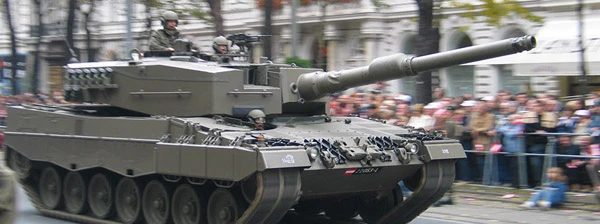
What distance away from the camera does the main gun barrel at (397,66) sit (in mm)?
11414

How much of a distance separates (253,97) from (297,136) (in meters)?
0.98

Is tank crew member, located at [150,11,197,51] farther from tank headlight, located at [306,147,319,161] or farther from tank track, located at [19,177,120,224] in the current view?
tank headlight, located at [306,147,319,161]

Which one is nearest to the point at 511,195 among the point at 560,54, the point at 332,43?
the point at 560,54

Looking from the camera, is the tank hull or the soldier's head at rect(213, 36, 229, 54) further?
the soldier's head at rect(213, 36, 229, 54)

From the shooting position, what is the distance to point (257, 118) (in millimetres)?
13023

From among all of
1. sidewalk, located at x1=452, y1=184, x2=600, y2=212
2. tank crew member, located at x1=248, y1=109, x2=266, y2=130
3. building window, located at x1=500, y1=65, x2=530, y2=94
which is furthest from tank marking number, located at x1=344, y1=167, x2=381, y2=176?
building window, located at x1=500, y1=65, x2=530, y2=94

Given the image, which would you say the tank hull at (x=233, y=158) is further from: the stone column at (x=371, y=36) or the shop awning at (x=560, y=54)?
the stone column at (x=371, y=36)

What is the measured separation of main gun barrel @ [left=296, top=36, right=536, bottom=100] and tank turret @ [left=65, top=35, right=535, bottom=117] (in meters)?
0.01

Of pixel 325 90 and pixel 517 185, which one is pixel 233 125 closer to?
pixel 325 90

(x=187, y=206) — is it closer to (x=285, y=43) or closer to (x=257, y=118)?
(x=257, y=118)

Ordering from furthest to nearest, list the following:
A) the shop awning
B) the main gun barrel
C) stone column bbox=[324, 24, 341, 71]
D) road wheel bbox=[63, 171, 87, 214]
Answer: stone column bbox=[324, 24, 341, 71] < the shop awning < road wheel bbox=[63, 171, 87, 214] < the main gun barrel

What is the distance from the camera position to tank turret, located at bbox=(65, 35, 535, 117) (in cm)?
1282

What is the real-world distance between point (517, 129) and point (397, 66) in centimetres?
554

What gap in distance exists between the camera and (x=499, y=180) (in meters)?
17.6
